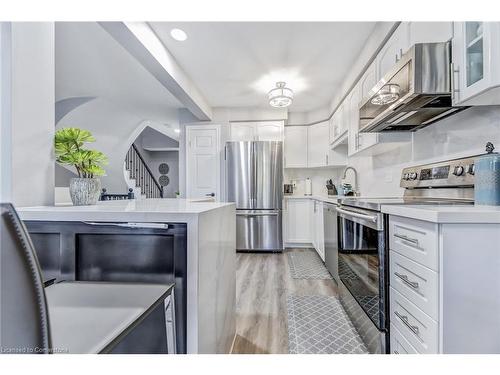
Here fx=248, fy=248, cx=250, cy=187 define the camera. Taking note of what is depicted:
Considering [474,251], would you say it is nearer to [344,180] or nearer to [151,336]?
[151,336]

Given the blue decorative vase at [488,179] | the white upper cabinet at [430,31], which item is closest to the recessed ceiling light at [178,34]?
the white upper cabinet at [430,31]

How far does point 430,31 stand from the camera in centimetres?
149

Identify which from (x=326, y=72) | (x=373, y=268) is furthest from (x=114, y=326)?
(x=326, y=72)

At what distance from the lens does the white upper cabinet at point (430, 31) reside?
1.36 metres

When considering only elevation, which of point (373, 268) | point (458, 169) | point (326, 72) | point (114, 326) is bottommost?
point (373, 268)

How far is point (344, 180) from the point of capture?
4078 millimetres

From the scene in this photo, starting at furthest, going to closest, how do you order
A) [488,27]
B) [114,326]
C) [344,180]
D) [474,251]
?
[344,180] → [488,27] → [474,251] → [114,326]

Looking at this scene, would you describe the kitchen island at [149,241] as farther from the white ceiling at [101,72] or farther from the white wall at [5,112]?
the white ceiling at [101,72]

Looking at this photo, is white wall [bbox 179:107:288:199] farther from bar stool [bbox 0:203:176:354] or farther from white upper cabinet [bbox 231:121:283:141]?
bar stool [bbox 0:203:176:354]

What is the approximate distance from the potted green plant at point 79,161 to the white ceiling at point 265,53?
57.4 inches

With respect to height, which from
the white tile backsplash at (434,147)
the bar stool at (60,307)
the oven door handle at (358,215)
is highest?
the white tile backsplash at (434,147)

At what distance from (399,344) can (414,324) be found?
0.22 m

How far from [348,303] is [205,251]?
147cm

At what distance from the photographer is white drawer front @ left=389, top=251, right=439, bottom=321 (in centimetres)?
95
